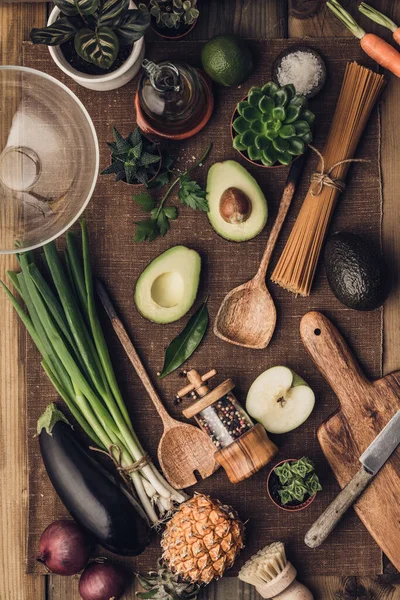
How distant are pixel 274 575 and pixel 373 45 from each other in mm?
1102

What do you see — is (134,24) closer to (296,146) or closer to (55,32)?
(55,32)

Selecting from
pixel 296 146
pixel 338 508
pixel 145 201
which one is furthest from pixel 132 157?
pixel 338 508

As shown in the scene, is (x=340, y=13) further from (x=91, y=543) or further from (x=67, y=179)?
(x=91, y=543)

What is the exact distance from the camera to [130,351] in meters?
1.47

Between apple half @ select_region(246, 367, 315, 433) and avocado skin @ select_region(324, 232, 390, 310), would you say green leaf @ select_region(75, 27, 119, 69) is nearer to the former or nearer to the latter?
avocado skin @ select_region(324, 232, 390, 310)

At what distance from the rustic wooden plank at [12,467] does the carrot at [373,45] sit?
2.37 feet

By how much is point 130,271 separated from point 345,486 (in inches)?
25.0

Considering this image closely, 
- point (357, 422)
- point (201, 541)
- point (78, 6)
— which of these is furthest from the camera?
point (357, 422)

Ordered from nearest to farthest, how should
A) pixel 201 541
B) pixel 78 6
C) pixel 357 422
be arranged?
1. pixel 78 6
2. pixel 201 541
3. pixel 357 422

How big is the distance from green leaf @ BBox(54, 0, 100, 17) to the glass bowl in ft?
0.41

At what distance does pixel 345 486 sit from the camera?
1.43 m

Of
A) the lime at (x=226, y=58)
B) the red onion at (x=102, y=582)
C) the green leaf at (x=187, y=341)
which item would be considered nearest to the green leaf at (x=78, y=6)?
the lime at (x=226, y=58)

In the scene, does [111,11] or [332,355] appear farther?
[332,355]

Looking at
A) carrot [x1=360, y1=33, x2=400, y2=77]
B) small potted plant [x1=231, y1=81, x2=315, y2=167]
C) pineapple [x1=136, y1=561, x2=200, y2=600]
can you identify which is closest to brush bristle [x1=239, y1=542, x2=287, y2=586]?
pineapple [x1=136, y1=561, x2=200, y2=600]
